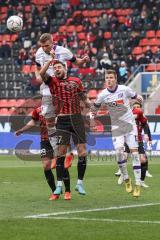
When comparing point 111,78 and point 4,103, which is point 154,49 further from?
point 111,78

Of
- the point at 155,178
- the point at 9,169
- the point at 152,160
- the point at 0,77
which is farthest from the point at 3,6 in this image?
the point at 155,178

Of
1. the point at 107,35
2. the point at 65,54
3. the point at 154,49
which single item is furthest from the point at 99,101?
the point at 107,35

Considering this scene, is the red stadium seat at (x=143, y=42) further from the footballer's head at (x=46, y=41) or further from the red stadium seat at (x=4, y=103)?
the footballer's head at (x=46, y=41)

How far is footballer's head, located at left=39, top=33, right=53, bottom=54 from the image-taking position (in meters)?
12.8

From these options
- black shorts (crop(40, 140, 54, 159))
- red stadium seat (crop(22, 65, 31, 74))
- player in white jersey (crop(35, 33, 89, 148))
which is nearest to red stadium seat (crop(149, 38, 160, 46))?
red stadium seat (crop(22, 65, 31, 74))

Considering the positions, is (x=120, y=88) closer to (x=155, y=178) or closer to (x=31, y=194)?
(x=31, y=194)

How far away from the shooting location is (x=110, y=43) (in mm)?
37875

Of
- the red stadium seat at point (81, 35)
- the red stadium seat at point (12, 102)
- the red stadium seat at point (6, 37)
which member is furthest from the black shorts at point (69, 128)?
the red stadium seat at point (6, 37)

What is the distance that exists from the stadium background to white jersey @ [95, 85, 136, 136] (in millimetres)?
15999

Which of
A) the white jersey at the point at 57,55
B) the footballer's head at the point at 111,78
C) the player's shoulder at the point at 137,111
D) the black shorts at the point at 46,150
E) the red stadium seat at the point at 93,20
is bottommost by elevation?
the black shorts at the point at 46,150

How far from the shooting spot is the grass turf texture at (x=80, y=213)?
8.89 m

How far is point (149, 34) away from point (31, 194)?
82.9ft

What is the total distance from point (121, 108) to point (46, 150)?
186 centimetres

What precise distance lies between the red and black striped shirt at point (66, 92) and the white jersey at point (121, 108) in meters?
1.42
